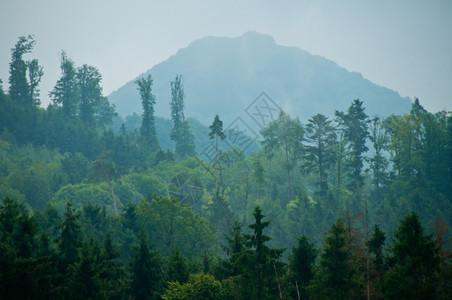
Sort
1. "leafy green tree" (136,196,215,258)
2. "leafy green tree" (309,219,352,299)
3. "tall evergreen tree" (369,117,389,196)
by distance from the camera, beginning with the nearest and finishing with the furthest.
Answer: "leafy green tree" (309,219,352,299), "leafy green tree" (136,196,215,258), "tall evergreen tree" (369,117,389,196)

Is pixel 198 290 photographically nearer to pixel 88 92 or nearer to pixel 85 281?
pixel 85 281

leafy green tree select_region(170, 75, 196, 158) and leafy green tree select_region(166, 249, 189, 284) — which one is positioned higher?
leafy green tree select_region(170, 75, 196, 158)

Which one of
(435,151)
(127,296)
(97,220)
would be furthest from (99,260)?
(435,151)

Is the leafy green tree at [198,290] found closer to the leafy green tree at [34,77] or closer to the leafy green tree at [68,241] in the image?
the leafy green tree at [68,241]

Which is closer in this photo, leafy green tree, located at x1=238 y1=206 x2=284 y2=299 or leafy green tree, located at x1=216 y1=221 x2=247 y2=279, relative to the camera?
leafy green tree, located at x1=238 y1=206 x2=284 y2=299

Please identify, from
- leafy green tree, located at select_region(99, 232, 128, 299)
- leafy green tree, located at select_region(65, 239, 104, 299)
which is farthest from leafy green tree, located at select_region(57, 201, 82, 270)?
leafy green tree, located at select_region(65, 239, 104, 299)

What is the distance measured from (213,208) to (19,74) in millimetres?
54625

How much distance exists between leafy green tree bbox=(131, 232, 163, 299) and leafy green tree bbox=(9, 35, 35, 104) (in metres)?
71.7

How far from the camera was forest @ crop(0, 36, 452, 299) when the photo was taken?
87.3 ft

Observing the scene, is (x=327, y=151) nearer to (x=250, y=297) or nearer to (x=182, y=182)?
(x=182, y=182)

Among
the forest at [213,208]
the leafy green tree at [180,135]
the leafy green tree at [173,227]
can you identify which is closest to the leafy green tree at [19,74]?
the forest at [213,208]

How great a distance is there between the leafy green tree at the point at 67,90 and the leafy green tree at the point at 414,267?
84.2m

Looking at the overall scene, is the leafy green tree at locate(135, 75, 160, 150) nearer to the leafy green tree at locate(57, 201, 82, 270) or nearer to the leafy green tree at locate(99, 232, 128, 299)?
the leafy green tree at locate(57, 201, 82, 270)

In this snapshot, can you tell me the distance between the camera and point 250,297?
90.4 ft
